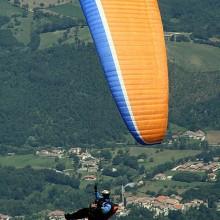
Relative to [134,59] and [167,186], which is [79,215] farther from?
[167,186]

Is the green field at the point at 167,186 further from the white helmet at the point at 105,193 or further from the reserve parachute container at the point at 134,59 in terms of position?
the white helmet at the point at 105,193

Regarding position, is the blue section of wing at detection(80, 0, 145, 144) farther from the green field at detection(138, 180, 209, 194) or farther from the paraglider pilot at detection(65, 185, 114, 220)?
the green field at detection(138, 180, 209, 194)

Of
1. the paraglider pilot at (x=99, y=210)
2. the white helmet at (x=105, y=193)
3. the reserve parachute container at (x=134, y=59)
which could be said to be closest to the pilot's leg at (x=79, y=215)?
the paraglider pilot at (x=99, y=210)

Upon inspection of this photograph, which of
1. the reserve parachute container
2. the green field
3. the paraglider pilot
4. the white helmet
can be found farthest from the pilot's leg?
the green field

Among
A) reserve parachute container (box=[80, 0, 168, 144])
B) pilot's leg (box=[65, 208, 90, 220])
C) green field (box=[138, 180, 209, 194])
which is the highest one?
reserve parachute container (box=[80, 0, 168, 144])

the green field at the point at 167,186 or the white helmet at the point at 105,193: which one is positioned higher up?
the white helmet at the point at 105,193

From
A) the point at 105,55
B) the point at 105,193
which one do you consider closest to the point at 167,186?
the point at 105,55
